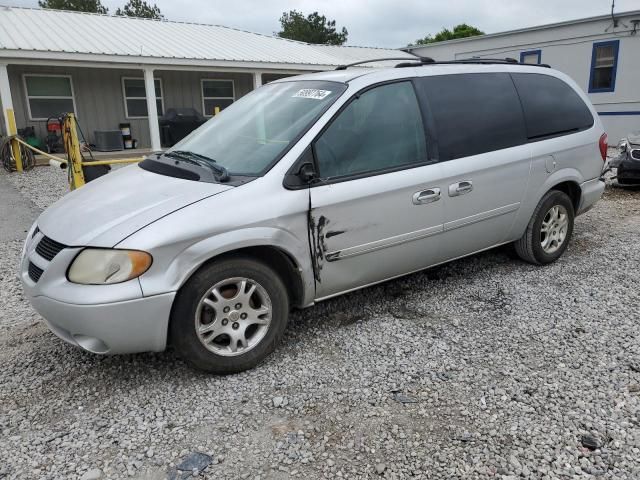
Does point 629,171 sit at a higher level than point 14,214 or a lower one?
higher

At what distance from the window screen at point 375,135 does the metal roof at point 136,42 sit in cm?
1203

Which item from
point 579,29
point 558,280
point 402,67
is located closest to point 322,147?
point 402,67

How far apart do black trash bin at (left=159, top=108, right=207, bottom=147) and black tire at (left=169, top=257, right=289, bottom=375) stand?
1370cm

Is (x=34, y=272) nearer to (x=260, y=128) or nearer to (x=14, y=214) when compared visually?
(x=260, y=128)

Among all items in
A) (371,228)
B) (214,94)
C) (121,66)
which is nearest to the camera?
(371,228)

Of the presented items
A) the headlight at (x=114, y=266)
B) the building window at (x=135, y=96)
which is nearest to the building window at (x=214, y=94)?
the building window at (x=135, y=96)

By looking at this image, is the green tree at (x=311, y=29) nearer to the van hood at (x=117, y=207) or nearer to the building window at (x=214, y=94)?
the building window at (x=214, y=94)

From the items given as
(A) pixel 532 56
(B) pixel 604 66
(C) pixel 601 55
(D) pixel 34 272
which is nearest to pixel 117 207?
(D) pixel 34 272

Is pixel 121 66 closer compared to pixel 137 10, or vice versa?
pixel 121 66

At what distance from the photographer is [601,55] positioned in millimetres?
16406

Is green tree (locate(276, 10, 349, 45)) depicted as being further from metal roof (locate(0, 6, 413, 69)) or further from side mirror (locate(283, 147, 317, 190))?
side mirror (locate(283, 147, 317, 190))

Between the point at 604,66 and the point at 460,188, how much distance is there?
622 inches

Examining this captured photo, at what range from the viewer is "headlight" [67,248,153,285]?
8.72 ft

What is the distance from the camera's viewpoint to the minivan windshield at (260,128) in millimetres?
3295
